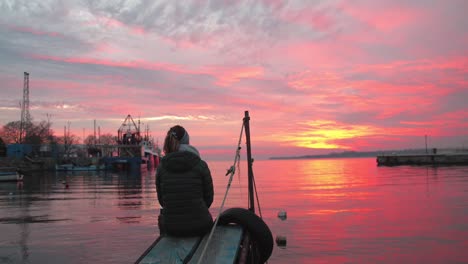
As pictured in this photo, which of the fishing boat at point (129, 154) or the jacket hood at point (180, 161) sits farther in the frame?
the fishing boat at point (129, 154)

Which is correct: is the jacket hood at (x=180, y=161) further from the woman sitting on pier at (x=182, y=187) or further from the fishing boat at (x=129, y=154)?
the fishing boat at (x=129, y=154)

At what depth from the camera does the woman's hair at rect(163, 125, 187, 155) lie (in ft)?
21.6

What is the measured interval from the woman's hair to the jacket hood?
175 millimetres

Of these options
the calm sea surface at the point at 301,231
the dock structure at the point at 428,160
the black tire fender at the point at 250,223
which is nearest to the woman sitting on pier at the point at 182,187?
the black tire fender at the point at 250,223

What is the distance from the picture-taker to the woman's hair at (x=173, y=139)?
6.60 m

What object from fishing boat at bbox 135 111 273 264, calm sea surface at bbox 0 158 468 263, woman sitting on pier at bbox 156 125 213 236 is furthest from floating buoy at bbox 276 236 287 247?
woman sitting on pier at bbox 156 125 213 236

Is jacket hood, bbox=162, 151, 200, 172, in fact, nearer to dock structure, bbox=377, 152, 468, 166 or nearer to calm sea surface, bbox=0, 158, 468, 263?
calm sea surface, bbox=0, 158, 468, 263

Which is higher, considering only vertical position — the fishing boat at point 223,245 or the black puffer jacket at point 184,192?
the black puffer jacket at point 184,192

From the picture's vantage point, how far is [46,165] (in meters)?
108

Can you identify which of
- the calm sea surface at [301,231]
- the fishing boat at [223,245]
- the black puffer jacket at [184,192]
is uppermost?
the black puffer jacket at [184,192]

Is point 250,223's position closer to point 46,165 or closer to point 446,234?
point 446,234

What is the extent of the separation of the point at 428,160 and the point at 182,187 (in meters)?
103

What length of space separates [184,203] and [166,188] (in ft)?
1.18

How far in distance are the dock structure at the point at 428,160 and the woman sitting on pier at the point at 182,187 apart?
9742cm
